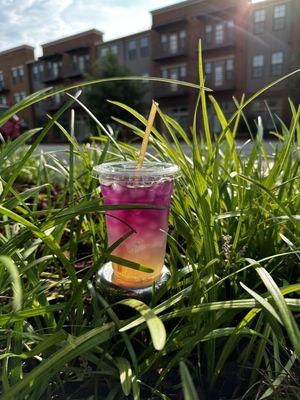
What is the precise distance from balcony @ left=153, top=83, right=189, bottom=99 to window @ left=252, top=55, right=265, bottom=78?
10.9ft

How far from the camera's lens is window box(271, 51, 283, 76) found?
14.3m

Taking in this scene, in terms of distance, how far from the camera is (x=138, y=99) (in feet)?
54.0

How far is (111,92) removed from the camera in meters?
16.0

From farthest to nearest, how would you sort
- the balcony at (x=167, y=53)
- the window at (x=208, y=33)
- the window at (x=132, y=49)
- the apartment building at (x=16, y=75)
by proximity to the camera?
1. the apartment building at (x=16, y=75)
2. the window at (x=132, y=49)
3. the balcony at (x=167, y=53)
4. the window at (x=208, y=33)

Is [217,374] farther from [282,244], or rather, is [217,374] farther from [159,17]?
[159,17]

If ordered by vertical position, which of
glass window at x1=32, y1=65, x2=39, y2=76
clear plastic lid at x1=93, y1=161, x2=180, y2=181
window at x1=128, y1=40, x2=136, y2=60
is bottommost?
clear plastic lid at x1=93, y1=161, x2=180, y2=181

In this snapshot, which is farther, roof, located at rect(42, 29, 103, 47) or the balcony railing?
the balcony railing

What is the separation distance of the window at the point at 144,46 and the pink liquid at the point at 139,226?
18.8 meters

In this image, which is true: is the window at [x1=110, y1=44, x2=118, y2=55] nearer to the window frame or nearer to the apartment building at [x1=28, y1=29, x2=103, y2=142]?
the apartment building at [x1=28, y1=29, x2=103, y2=142]

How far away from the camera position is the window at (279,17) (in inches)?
557

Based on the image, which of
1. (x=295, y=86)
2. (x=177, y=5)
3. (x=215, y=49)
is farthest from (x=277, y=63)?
(x=177, y=5)

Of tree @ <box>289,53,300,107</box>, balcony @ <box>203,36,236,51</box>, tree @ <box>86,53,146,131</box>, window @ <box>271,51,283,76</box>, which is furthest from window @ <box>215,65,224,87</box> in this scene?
tree @ <box>86,53,146,131</box>

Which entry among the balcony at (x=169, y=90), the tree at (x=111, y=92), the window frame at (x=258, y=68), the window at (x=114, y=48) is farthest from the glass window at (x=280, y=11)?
→ the window at (x=114, y=48)

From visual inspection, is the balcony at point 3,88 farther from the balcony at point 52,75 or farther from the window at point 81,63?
the window at point 81,63
